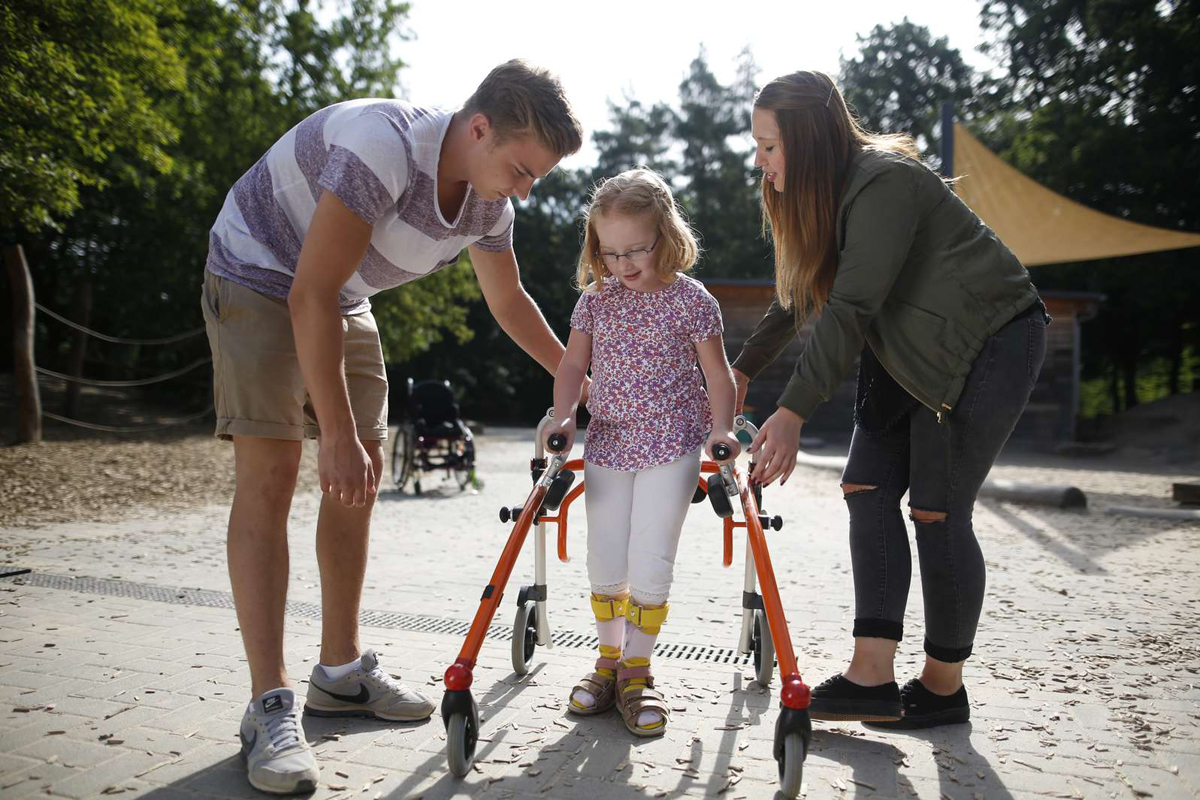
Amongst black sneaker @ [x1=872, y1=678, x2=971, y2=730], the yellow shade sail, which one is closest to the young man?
black sneaker @ [x1=872, y1=678, x2=971, y2=730]

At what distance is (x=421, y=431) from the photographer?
30.1 feet

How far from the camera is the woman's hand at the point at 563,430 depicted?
8.58 feet

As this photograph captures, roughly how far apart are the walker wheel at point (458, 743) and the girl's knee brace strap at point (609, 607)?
649 millimetres

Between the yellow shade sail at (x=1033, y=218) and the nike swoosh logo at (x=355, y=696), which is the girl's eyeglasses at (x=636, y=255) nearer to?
the nike swoosh logo at (x=355, y=696)

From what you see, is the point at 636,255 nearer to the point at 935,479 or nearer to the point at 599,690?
the point at 935,479

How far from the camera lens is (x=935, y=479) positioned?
2.43m

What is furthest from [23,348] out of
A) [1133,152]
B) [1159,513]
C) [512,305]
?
[1133,152]

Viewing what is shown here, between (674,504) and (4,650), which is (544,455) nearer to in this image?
(674,504)

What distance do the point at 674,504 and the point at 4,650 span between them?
232cm

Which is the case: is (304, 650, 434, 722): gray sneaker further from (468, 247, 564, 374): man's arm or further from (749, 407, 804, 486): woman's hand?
(749, 407, 804, 486): woman's hand

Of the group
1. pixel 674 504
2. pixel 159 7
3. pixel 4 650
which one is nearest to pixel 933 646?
pixel 674 504

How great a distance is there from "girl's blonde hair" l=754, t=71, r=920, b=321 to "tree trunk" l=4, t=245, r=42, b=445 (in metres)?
10.9

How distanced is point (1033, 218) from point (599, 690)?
39.1 feet

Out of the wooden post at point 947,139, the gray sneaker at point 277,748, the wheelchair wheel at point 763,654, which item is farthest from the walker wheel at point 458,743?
the wooden post at point 947,139
